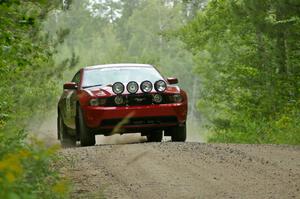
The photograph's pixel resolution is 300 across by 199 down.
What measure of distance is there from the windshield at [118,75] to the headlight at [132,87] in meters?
0.73

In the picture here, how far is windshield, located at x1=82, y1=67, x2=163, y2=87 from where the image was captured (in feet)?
48.4

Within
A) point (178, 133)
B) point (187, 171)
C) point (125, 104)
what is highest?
point (125, 104)

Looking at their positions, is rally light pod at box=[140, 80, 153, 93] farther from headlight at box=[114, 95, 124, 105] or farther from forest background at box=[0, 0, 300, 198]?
forest background at box=[0, 0, 300, 198]

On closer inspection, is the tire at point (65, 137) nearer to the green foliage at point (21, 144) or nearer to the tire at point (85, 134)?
the tire at point (85, 134)

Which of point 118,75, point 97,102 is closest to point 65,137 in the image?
point 118,75

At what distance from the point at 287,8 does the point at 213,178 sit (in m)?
9.86

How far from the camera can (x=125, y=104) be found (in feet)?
45.8

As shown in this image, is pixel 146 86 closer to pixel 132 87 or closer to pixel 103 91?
pixel 132 87

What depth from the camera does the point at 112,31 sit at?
360ft

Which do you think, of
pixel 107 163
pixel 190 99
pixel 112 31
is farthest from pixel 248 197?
pixel 112 31

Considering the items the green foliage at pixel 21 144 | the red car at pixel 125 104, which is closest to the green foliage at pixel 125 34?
the red car at pixel 125 104

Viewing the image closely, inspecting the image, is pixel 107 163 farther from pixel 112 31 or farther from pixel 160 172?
pixel 112 31

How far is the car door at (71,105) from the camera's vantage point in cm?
1488

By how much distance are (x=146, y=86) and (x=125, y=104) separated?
19.7 inches
